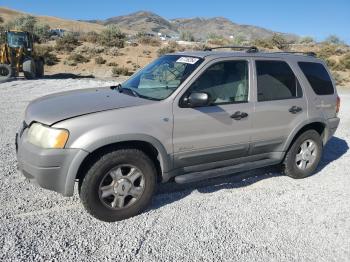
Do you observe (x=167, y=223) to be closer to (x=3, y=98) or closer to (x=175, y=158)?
(x=175, y=158)

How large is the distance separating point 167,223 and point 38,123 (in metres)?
1.74

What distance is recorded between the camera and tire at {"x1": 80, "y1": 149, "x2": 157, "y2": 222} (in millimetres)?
4043

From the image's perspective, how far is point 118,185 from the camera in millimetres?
4203

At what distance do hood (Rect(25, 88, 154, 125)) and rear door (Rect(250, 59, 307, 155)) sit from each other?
161 centimetres

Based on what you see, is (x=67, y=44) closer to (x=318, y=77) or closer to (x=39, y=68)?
(x=39, y=68)

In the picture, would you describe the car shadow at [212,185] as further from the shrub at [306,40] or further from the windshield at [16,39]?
the shrub at [306,40]

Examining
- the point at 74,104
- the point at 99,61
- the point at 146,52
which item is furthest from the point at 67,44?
the point at 74,104

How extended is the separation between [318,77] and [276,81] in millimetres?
990

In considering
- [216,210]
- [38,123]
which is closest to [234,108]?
[216,210]

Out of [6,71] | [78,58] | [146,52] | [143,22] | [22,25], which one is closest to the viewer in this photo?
[6,71]

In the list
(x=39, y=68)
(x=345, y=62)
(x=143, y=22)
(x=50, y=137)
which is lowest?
(x=39, y=68)

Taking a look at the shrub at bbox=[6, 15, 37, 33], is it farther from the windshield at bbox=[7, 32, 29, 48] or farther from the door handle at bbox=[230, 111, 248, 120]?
the door handle at bbox=[230, 111, 248, 120]

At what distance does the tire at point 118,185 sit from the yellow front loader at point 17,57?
16.7 m

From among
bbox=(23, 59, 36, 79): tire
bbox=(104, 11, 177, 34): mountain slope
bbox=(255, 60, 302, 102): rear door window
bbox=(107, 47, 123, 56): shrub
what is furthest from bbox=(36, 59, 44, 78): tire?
bbox=(104, 11, 177, 34): mountain slope
